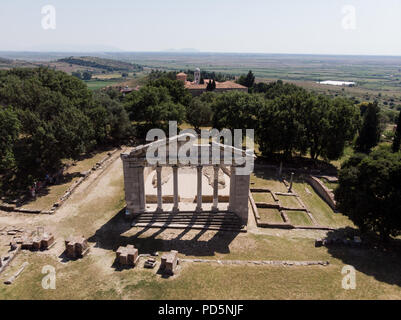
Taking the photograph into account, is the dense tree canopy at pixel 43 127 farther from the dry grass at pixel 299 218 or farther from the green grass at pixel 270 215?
the dry grass at pixel 299 218

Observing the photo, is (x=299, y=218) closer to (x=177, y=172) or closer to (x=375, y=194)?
(x=375, y=194)

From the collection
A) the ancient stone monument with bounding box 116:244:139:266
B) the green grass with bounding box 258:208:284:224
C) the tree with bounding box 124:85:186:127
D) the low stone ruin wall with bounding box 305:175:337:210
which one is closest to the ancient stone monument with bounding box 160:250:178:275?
the ancient stone monument with bounding box 116:244:139:266

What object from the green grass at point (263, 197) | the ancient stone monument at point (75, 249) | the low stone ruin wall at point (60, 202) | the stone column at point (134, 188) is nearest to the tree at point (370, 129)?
the green grass at point (263, 197)

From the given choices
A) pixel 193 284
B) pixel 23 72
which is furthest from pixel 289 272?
pixel 23 72

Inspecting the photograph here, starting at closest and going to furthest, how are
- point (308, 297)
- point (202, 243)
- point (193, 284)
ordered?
point (308, 297) → point (193, 284) → point (202, 243)

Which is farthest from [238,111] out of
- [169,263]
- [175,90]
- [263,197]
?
[169,263]

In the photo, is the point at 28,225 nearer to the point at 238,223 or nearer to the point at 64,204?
the point at 64,204
